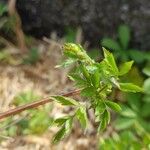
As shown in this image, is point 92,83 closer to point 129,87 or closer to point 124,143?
point 129,87

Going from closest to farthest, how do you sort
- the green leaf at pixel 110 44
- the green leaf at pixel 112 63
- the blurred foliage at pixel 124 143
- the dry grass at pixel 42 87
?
the green leaf at pixel 112 63 → the blurred foliage at pixel 124 143 → the dry grass at pixel 42 87 → the green leaf at pixel 110 44

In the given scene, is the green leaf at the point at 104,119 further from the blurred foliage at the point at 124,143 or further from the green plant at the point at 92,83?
the blurred foliage at the point at 124,143

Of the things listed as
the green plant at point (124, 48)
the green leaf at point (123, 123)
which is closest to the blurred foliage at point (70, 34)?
the green plant at point (124, 48)

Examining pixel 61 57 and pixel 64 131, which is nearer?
pixel 64 131

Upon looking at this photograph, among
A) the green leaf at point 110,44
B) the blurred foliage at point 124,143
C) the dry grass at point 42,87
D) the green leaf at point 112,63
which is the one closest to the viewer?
the green leaf at point 112,63

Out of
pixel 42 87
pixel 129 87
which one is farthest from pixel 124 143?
pixel 129 87

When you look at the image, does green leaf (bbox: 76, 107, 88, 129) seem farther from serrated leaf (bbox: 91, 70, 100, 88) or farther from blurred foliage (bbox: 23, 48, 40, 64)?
blurred foliage (bbox: 23, 48, 40, 64)
